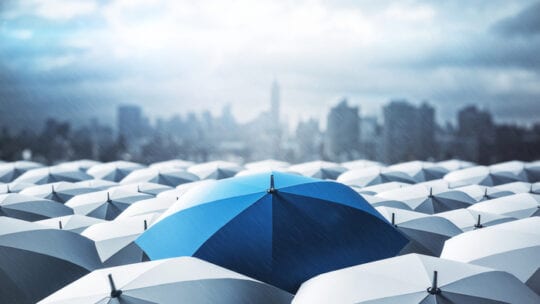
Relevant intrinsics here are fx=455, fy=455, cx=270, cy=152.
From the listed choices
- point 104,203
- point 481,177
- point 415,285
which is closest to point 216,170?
point 104,203

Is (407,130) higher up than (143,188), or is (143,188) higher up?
(143,188)

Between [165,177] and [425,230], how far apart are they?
9993 millimetres

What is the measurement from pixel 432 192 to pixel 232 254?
7.60m

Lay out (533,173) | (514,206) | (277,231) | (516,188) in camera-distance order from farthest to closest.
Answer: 1. (533,173)
2. (516,188)
3. (514,206)
4. (277,231)

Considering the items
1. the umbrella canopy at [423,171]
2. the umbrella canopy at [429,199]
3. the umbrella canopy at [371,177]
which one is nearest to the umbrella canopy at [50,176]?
the umbrella canopy at [371,177]

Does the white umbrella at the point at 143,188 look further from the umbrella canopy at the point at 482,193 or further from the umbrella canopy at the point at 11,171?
the umbrella canopy at the point at 482,193

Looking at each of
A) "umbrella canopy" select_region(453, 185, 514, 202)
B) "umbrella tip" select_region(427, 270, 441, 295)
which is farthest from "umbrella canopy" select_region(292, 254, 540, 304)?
"umbrella canopy" select_region(453, 185, 514, 202)

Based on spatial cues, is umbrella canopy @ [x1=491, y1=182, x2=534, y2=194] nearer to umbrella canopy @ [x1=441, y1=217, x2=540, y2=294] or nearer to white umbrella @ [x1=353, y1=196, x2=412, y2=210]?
white umbrella @ [x1=353, y1=196, x2=412, y2=210]

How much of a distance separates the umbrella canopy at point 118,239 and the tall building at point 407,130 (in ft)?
196

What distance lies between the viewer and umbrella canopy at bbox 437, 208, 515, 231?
9.07 metres

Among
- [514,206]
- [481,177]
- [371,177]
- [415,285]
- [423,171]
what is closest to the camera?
[415,285]

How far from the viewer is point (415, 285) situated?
165 inches

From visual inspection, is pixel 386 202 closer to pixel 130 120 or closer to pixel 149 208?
pixel 149 208

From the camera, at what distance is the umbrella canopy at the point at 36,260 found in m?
5.59
